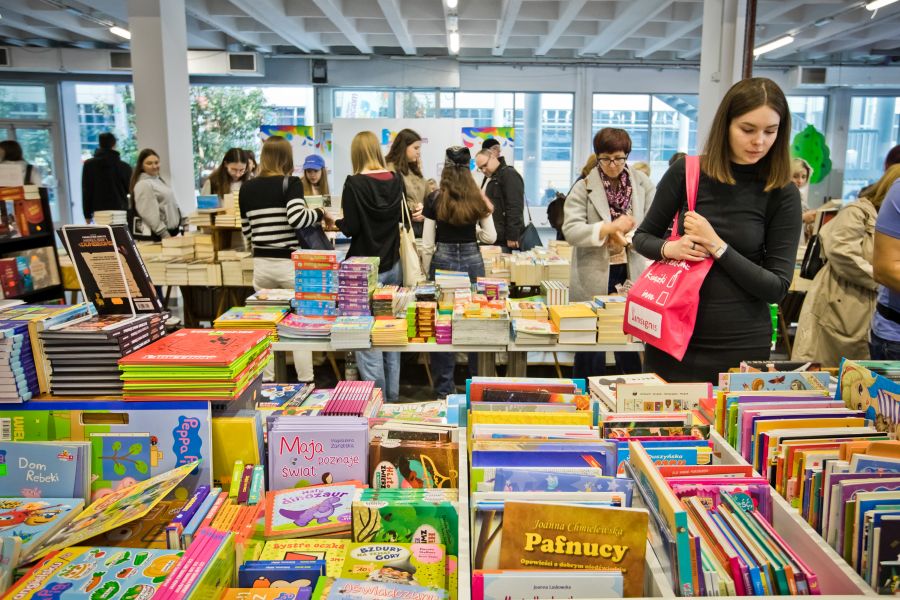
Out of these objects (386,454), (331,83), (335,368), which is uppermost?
(331,83)

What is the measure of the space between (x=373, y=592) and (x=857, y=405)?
1183 millimetres

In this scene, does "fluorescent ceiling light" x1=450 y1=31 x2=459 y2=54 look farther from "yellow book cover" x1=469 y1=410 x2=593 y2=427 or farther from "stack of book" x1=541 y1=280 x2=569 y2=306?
"yellow book cover" x1=469 y1=410 x2=593 y2=427

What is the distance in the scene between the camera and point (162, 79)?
23.6 ft

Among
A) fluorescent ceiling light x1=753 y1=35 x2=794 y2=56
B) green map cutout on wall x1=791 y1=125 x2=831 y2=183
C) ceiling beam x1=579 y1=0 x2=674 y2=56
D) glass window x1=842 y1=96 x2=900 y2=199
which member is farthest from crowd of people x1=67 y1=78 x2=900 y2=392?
glass window x1=842 y1=96 x2=900 y2=199

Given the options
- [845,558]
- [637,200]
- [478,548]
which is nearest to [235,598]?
[478,548]

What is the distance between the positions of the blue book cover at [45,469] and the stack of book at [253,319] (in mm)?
1849

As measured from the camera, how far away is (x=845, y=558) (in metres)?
1.17

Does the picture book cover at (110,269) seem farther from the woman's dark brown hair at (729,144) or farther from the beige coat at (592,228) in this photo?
the beige coat at (592,228)

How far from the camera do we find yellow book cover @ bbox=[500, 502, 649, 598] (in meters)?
1.16

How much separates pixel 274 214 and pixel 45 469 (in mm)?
2874

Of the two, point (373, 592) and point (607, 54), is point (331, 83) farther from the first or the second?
point (373, 592)

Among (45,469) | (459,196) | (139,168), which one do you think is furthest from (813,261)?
(139,168)

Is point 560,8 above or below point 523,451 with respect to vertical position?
above

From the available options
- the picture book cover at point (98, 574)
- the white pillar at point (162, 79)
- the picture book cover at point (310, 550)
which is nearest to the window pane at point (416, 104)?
the white pillar at point (162, 79)
